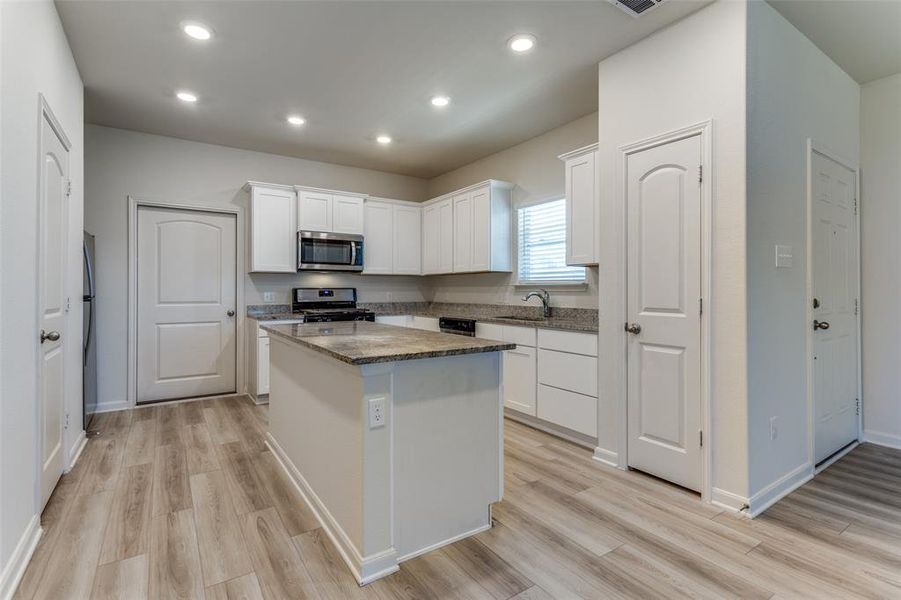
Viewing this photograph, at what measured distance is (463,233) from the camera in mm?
5012

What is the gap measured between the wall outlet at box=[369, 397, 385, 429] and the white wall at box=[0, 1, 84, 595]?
1364mm

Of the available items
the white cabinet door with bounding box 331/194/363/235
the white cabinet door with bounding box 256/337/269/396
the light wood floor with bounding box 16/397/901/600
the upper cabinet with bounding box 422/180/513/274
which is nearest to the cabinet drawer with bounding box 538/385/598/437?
the light wood floor with bounding box 16/397/901/600

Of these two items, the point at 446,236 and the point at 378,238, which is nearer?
the point at 446,236

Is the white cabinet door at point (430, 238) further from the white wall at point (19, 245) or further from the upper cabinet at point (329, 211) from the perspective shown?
the white wall at point (19, 245)

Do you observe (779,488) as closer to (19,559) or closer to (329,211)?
(19,559)

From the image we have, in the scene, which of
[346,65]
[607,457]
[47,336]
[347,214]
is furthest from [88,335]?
[607,457]

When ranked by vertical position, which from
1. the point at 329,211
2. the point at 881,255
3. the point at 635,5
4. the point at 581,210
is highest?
the point at 635,5

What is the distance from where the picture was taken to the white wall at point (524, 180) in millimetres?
3975

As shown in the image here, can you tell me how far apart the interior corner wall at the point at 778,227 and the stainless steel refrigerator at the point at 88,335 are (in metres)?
4.56

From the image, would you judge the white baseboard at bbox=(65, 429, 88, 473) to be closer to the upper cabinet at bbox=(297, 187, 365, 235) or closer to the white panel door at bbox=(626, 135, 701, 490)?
the upper cabinet at bbox=(297, 187, 365, 235)

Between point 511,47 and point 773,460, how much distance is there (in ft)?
9.48

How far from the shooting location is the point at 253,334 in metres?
4.49

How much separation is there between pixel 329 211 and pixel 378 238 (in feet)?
2.28

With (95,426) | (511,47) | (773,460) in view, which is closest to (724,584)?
(773,460)
